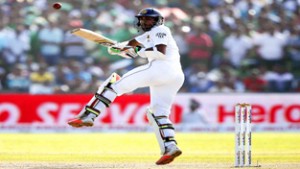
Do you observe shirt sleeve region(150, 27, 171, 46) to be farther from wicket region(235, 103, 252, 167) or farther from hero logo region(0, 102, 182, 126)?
hero logo region(0, 102, 182, 126)

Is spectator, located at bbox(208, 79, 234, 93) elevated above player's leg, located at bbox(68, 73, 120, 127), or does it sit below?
above

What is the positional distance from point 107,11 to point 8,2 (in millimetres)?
2214

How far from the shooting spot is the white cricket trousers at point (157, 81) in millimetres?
8781

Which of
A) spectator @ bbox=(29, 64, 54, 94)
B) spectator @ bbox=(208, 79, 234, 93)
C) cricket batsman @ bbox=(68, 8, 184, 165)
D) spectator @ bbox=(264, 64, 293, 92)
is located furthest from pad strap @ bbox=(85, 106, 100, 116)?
spectator @ bbox=(264, 64, 293, 92)

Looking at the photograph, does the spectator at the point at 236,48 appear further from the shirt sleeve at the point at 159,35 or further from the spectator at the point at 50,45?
the shirt sleeve at the point at 159,35

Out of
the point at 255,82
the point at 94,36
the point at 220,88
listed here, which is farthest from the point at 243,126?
the point at 255,82

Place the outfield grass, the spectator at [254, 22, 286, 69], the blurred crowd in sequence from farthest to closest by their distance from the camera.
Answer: the spectator at [254, 22, 286, 69] < the blurred crowd < the outfield grass

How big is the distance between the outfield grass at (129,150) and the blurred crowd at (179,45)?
166 cm

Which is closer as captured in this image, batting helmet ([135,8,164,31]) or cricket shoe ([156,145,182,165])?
cricket shoe ([156,145,182,165])

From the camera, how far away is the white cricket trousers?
8.78 m

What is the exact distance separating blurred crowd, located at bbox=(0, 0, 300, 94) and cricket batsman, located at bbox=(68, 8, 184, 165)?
8464mm

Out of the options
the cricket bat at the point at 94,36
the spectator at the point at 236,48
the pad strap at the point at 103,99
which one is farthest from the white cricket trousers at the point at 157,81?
the spectator at the point at 236,48

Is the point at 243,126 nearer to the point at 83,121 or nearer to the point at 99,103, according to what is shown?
the point at 99,103

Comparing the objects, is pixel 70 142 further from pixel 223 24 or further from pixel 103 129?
pixel 223 24
